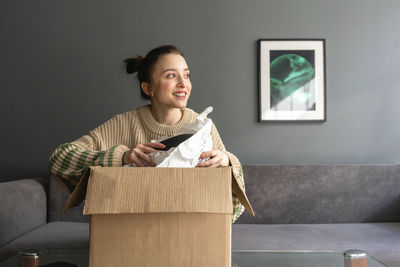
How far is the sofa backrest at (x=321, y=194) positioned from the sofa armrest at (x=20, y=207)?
111 centimetres

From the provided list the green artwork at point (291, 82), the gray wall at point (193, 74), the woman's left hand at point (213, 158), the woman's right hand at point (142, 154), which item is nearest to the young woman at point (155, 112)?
the woman's left hand at point (213, 158)

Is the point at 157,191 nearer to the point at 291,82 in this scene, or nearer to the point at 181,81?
the point at 181,81

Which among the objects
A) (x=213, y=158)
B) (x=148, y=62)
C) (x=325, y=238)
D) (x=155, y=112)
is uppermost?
(x=148, y=62)

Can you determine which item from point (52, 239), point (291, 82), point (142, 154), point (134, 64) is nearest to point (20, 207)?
point (52, 239)

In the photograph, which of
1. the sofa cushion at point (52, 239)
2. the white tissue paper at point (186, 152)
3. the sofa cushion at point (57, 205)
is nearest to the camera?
the white tissue paper at point (186, 152)

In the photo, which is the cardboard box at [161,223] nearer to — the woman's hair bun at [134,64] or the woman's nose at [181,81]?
the woman's nose at [181,81]

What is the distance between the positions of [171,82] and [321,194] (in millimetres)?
1377

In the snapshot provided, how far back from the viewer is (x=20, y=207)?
6.59 feet

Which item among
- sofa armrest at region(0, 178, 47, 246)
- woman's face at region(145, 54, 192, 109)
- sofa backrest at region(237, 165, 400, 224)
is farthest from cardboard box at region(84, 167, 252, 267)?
sofa backrest at region(237, 165, 400, 224)

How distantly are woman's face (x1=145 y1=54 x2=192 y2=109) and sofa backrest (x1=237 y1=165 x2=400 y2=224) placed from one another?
1.10 m

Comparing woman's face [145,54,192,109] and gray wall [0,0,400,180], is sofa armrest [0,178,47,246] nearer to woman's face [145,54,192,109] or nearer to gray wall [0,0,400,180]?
gray wall [0,0,400,180]

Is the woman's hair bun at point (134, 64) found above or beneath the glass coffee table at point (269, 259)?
above

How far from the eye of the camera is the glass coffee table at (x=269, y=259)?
1.10 meters

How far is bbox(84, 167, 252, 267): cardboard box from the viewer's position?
724 millimetres
